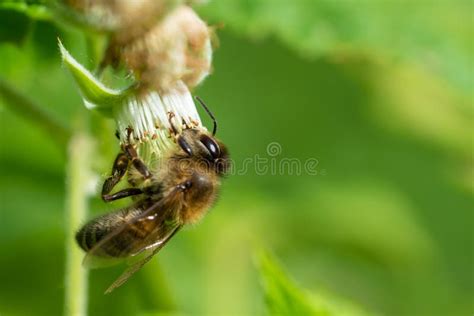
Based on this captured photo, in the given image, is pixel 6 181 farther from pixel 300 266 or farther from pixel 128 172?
pixel 128 172

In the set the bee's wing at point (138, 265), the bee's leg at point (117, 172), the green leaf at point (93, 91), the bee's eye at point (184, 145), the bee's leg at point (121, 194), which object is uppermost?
the bee's eye at point (184, 145)

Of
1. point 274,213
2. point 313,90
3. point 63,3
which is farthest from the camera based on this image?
point 313,90

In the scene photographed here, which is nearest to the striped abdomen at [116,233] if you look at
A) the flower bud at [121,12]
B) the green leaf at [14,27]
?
the flower bud at [121,12]

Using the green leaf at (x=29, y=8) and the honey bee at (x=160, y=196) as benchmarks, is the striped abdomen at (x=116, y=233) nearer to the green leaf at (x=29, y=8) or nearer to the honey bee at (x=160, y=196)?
the honey bee at (x=160, y=196)

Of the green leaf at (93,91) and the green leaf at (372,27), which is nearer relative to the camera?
the green leaf at (93,91)

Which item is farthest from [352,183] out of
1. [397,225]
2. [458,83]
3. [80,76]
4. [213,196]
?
[80,76]

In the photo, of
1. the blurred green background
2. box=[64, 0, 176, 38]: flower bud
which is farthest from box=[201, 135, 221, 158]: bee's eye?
the blurred green background

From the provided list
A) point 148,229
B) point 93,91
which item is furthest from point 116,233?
point 93,91
